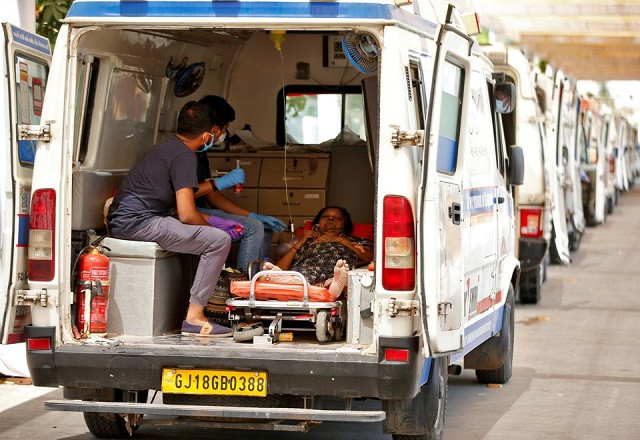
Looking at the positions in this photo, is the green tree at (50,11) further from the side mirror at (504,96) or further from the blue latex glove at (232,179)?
the side mirror at (504,96)

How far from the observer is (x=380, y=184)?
6.85m

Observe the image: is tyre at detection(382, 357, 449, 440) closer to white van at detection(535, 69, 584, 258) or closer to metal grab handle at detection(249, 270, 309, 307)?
metal grab handle at detection(249, 270, 309, 307)

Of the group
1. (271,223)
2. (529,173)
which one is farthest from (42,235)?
(529,173)

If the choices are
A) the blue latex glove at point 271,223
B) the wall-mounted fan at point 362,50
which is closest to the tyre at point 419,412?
the wall-mounted fan at point 362,50

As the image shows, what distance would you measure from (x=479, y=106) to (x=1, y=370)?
3.98 m

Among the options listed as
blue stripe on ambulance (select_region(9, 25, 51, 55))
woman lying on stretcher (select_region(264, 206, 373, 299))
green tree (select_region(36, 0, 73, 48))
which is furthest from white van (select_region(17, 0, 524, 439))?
green tree (select_region(36, 0, 73, 48))

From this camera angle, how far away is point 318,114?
35.7 feet

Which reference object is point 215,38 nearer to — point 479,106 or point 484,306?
point 479,106

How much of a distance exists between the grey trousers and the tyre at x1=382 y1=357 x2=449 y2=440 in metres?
1.20

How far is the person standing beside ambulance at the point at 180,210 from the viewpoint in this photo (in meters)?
7.73

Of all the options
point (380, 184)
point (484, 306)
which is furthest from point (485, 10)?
point (380, 184)

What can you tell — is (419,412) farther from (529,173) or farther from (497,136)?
(529,173)

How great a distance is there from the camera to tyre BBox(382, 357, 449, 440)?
7.34 metres

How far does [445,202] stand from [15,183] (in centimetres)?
221
